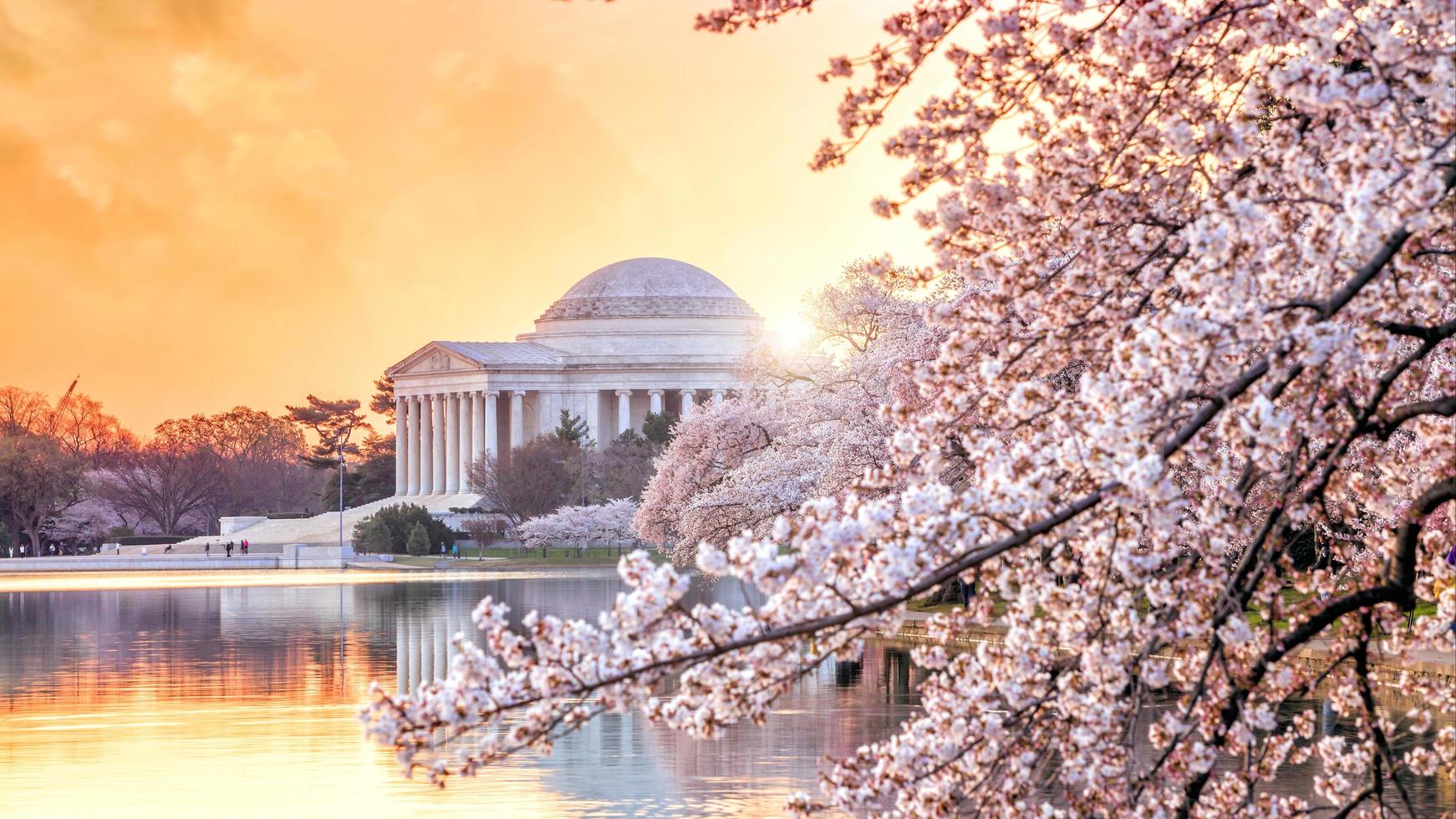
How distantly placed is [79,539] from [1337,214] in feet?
463

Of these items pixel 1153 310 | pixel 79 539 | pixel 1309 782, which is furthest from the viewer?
pixel 79 539

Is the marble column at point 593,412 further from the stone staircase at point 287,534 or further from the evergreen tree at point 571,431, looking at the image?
the stone staircase at point 287,534

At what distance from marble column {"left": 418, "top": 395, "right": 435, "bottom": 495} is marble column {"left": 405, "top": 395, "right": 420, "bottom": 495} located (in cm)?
67

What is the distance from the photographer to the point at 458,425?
162 metres

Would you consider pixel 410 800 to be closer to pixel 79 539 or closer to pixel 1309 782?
pixel 1309 782

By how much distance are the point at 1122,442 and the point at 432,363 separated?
6225 inches

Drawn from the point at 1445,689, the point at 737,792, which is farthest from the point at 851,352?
the point at 1445,689

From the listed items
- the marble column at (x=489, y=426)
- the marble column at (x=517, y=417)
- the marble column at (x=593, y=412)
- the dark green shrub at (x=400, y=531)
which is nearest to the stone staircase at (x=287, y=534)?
the marble column at (x=489, y=426)

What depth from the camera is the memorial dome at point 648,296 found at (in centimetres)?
17075

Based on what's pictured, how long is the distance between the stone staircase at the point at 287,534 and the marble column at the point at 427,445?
14183 millimetres

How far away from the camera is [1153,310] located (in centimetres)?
916

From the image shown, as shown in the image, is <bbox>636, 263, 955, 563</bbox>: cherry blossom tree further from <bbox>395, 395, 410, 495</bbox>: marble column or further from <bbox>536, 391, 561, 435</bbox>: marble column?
<bbox>395, 395, 410, 495</bbox>: marble column

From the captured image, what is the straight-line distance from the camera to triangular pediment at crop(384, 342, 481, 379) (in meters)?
159

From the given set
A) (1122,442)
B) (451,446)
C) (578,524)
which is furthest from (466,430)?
(1122,442)
